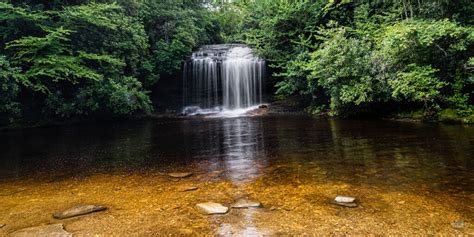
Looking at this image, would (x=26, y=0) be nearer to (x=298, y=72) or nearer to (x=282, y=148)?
(x=298, y=72)

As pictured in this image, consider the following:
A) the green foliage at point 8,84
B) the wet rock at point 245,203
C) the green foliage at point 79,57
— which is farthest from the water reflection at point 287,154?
the green foliage at point 79,57

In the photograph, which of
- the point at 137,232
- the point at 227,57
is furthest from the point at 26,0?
the point at 137,232

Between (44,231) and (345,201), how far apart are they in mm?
3530

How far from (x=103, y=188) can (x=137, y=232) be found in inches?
79.3

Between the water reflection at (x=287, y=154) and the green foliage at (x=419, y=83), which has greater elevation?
the green foliage at (x=419, y=83)

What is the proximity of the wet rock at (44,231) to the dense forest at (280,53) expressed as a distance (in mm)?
10052

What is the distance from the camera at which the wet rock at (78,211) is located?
3838 mm

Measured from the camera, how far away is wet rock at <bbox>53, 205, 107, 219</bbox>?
3838mm

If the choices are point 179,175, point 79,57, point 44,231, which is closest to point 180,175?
point 179,175

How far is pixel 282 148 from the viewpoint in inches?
309

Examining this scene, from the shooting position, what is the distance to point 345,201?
3.93 m

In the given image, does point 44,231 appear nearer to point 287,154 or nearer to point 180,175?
point 180,175

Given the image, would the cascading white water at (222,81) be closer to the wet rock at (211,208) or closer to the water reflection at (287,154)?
the water reflection at (287,154)

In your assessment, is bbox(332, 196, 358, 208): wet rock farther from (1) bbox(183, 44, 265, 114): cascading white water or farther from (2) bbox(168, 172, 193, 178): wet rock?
(1) bbox(183, 44, 265, 114): cascading white water
